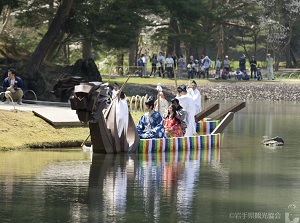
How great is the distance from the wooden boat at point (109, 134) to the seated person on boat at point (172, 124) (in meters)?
0.25

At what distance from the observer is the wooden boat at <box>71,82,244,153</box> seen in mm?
22078

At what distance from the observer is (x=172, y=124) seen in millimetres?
25422

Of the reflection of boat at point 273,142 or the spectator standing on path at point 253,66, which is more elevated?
the spectator standing on path at point 253,66

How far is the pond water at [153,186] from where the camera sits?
15.8 metres

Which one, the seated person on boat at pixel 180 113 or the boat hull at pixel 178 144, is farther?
the seated person on boat at pixel 180 113

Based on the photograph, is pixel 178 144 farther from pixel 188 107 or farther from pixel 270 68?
pixel 270 68

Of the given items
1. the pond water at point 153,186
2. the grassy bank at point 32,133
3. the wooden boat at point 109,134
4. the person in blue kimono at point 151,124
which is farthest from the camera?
the grassy bank at point 32,133

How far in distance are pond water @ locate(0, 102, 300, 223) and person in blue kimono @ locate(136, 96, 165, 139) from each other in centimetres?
74

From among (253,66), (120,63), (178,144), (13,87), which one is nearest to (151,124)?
(178,144)

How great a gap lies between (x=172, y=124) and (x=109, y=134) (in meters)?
2.39

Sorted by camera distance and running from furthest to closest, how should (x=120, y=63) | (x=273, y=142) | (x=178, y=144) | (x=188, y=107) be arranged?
(x=120, y=63) → (x=273, y=142) → (x=188, y=107) → (x=178, y=144)

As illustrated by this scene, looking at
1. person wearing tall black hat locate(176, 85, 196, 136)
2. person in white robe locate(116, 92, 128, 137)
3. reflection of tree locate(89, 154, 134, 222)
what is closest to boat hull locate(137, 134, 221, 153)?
person in white robe locate(116, 92, 128, 137)

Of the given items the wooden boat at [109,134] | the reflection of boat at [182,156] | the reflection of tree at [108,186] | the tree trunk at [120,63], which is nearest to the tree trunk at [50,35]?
the wooden boat at [109,134]

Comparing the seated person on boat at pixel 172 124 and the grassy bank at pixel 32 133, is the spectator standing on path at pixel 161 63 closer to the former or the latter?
the grassy bank at pixel 32 133
